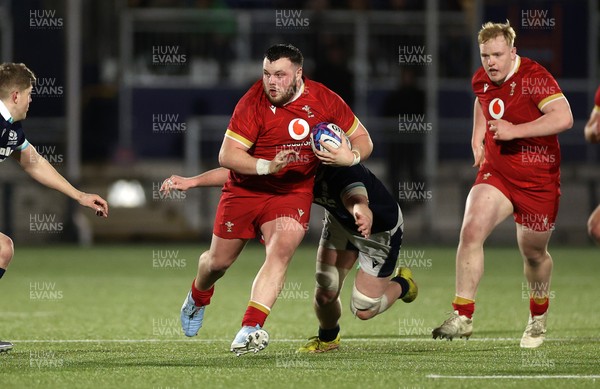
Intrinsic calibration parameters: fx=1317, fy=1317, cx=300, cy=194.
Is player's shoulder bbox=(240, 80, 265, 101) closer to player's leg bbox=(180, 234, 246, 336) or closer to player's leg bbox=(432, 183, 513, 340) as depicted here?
player's leg bbox=(180, 234, 246, 336)

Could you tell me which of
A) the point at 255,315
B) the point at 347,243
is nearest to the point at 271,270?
the point at 255,315

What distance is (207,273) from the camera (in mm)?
8516

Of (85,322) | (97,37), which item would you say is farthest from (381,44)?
(85,322)

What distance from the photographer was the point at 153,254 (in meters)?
17.6

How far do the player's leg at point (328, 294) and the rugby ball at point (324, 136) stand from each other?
1037mm

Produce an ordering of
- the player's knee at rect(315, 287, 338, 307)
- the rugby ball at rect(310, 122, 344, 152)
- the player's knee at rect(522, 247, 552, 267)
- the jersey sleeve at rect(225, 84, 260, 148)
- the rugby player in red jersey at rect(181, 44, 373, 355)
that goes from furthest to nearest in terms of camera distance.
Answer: the player's knee at rect(522, 247, 552, 267)
the player's knee at rect(315, 287, 338, 307)
the jersey sleeve at rect(225, 84, 260, 148)
the rugby player in red jersey at rect(181, 44, 373, 355)
the rugby ball at rect(310, 122, 344, 152)

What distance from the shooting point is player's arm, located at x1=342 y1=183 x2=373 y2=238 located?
25.5 feet

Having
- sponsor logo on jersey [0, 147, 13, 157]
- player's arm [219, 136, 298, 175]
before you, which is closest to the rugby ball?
player's arm [219, 136, 298, 175]

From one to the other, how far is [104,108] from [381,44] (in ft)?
16.0

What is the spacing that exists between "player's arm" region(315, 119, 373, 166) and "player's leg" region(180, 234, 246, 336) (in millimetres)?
897

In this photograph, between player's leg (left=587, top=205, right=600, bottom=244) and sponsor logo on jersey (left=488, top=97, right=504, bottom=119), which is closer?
player's leg (left=587, top=205, right=600, bottom=244)

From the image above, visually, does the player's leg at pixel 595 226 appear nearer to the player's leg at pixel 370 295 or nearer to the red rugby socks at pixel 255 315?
the player's leg at pixel 370 295

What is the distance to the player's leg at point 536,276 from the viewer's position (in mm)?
8766

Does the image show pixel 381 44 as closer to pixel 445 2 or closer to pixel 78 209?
pixel 445 2
